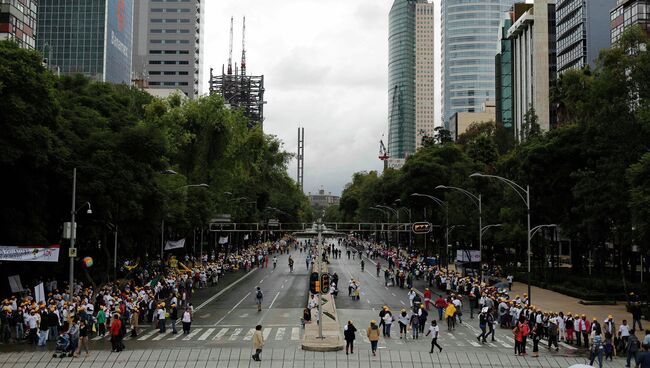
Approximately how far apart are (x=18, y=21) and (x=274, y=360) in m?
81.0

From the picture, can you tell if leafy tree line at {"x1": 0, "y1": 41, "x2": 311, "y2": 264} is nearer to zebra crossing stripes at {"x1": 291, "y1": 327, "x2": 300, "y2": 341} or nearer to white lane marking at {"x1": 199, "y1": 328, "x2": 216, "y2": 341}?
white lane marking at {"x1": 199, "y1": 328, "x2": 216, "y2": 341}

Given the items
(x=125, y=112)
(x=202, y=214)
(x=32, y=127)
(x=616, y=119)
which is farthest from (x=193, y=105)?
(x=616, y=119)

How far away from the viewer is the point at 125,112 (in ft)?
177

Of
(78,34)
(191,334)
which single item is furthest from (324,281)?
(78,34)

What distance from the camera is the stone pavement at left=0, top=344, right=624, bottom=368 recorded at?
882 inches

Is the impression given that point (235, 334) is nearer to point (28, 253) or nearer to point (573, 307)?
point (28, 253)

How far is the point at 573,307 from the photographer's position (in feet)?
145

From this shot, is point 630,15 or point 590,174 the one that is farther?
point 630,15

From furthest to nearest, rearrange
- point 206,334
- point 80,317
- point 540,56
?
point 540,56 → point 206,334 → point 80,317

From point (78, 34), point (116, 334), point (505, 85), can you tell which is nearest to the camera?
point (116, 334)

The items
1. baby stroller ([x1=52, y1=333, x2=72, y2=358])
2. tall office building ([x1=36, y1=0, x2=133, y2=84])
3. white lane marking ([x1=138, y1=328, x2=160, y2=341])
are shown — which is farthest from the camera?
tall office building ([x1=36, y1=0, x2=133, y2=84])

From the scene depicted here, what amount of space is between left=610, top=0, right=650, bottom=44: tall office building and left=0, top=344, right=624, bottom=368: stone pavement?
194 ft

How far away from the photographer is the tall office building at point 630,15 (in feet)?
246

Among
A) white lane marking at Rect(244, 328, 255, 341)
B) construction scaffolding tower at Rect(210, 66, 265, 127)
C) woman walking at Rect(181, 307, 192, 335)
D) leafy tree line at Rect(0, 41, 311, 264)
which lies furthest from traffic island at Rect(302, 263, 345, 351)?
construction scaffolding tower at Rect(210, 66, 265, 127)
